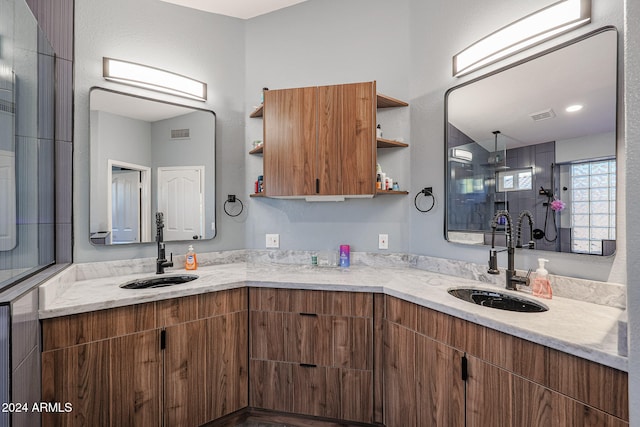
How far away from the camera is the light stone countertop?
37.3 inches

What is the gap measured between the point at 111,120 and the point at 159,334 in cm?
139

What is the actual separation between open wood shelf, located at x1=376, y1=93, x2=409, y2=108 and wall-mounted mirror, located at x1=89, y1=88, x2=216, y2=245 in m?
1.28

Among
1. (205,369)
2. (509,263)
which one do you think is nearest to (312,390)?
(205,369)

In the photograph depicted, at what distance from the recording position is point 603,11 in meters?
1.26

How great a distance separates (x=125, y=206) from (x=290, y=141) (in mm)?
1175

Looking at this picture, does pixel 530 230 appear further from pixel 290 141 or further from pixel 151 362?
pixel 151 362

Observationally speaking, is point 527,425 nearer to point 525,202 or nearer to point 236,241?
point 525,202

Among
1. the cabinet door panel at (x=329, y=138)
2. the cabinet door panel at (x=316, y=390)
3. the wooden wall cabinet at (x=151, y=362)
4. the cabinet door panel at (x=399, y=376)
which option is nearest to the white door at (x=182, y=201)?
the wooden wall cabinet at (x=151, y=362)

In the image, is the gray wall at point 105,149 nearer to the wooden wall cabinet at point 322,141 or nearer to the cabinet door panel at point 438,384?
the wooden wall cabinet at point 322,141

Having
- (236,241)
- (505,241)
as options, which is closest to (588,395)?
(505,241)

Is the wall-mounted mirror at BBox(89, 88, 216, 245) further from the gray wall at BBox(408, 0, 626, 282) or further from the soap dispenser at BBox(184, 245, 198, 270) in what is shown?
the gray wall at BBox(408, 0, 626, 282)

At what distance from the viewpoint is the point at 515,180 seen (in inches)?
61.6

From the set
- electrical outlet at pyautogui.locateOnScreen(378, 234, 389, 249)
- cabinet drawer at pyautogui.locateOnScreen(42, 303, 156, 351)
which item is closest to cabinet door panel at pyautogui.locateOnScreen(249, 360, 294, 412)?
cabinet drawer at pyautogui.locateOnScreen(42, 303, 156, 351)

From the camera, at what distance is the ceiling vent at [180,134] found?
2.12 meters
